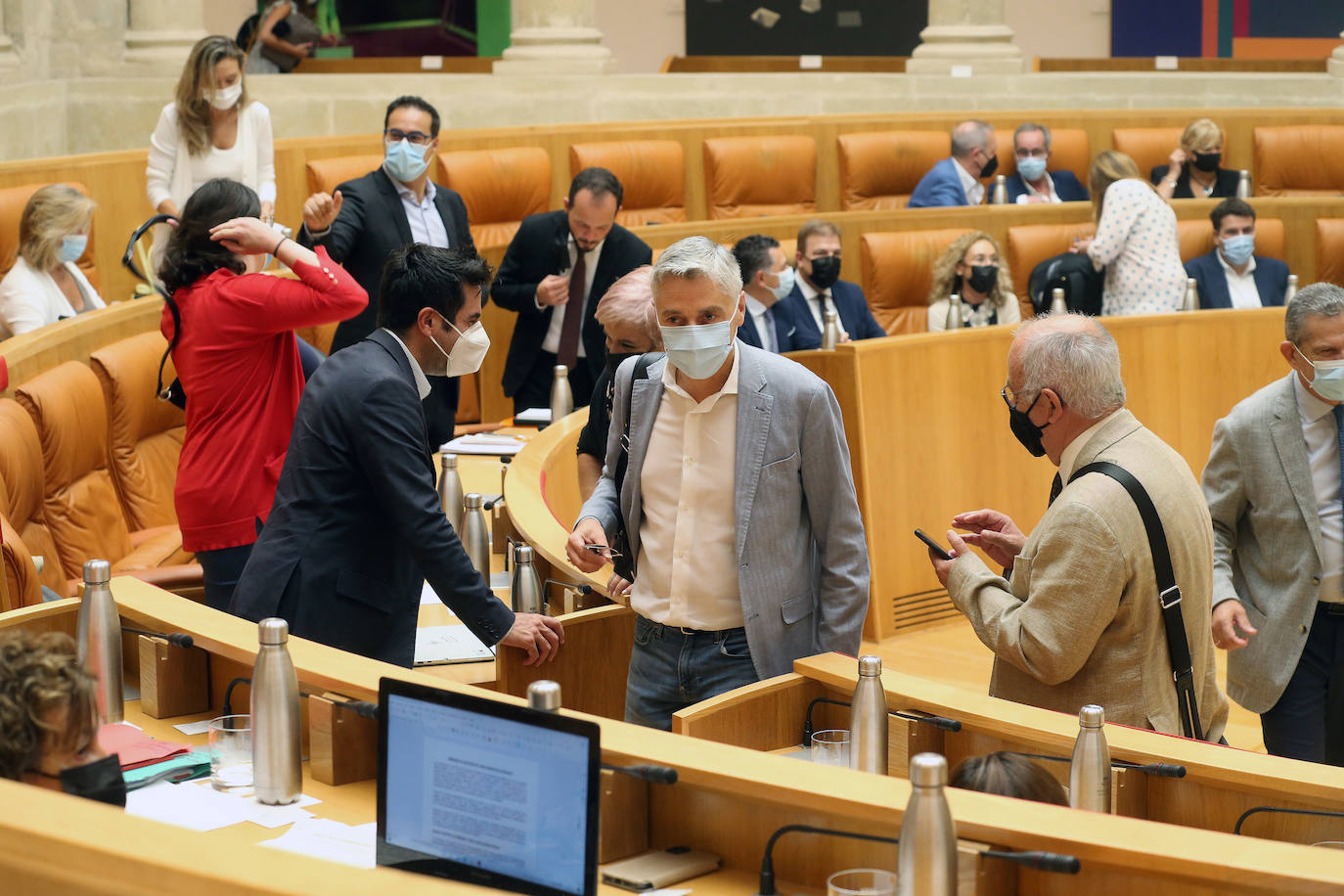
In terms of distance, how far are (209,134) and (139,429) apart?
1395mm

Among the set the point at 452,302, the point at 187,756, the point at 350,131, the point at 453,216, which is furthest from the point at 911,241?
the point at 187,756

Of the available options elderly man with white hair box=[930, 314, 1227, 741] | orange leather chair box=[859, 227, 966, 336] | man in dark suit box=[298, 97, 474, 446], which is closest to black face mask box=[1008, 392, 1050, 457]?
elderly man with white hair box=[930, 314, 1227, 741]

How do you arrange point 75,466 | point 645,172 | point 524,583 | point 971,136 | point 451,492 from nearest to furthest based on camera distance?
1. point 524,583
2. point 451,492
3. point 75,466
4. point 971,136
5. point 645,172

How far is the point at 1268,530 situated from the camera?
3586 millimetres

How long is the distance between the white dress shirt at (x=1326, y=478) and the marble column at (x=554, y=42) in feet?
23.0

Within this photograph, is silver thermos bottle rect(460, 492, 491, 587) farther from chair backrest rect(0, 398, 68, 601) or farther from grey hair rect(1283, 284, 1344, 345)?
grey hair rect(1283, 284, 1344, 345)

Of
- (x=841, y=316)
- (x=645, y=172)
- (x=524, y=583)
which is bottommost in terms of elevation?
(x=524, y=583)

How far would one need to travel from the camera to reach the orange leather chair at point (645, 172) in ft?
27.3

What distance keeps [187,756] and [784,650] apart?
0.99 metres

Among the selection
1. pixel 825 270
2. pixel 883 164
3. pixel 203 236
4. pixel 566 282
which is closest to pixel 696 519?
pixel 203 236

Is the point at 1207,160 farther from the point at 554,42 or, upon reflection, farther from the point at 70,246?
the point at 70,246

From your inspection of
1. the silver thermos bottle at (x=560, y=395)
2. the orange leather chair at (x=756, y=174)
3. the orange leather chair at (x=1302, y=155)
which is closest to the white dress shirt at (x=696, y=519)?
the silver thermos bottle at (x=560, y=395)

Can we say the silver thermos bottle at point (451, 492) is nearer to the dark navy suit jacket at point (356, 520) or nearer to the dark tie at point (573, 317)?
the dark navy suit jacket at point (356, 520)

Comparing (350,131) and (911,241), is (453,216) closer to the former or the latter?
(911,241)
